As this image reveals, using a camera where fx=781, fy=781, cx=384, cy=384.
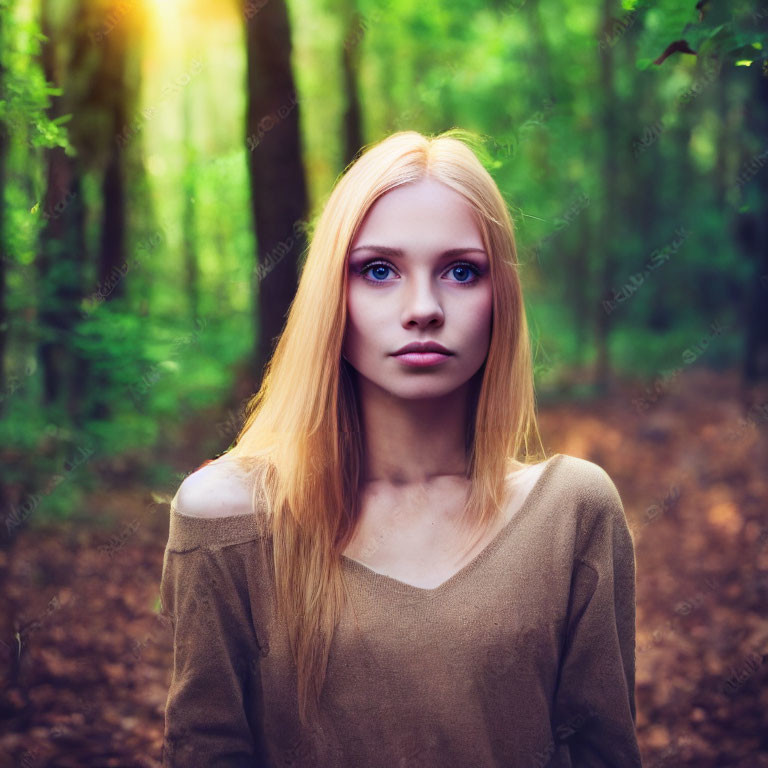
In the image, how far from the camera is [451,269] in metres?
1.86

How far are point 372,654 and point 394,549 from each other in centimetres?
25

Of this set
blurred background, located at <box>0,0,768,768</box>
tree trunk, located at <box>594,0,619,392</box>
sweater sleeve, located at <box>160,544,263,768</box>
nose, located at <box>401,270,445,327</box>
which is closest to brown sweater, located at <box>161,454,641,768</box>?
sweater sleeve, located at <box>160,544,263,768</box>

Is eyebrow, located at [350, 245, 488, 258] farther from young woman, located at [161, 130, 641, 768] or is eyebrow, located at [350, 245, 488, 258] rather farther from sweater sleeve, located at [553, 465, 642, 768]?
sweater sleeve, located at [553, 465, 642, 768]

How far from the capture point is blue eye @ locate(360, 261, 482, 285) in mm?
1844

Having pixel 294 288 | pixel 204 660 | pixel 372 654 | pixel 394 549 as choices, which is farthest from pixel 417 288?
pixel 294 288

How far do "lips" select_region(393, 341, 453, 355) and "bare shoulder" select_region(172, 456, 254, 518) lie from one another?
0.49 meters

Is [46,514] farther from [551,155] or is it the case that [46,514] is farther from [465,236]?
[551,155]

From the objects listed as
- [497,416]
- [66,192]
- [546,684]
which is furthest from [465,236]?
[66,192]

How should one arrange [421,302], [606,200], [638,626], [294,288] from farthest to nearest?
[606,200]
[638,626]
[294,288]
[421,302]

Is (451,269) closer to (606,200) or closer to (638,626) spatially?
(638,626)

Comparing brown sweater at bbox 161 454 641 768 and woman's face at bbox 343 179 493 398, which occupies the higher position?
woman's face at bbox 343 179 493 398

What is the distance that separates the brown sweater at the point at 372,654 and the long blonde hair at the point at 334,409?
5cm

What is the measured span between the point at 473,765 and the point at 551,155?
10.9 m

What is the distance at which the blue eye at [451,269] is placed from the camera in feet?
6.05
